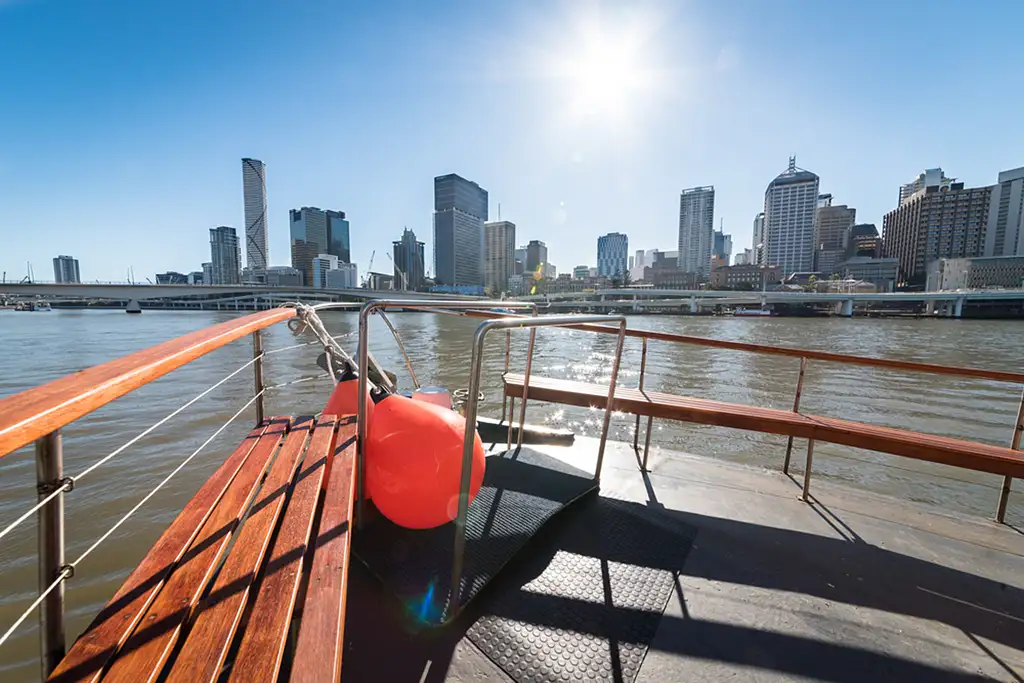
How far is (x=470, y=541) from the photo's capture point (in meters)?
2.26

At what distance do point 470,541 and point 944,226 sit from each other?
135 meters

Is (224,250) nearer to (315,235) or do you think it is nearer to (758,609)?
(315,235)

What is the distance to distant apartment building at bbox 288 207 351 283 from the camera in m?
140

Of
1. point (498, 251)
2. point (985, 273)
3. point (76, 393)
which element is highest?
point (498, 251)

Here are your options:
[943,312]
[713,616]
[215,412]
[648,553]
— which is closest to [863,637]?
[713,616]

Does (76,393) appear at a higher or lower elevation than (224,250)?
lower

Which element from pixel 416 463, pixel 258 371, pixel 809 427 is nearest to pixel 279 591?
pixel 416 463

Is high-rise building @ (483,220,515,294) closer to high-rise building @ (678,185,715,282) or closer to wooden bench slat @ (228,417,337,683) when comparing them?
high-rise building @ (678,185,715,282)

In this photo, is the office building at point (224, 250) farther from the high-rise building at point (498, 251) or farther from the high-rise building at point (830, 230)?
the high-rise building at point (830, 230)

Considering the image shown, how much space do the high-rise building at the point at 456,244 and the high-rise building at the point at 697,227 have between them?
270 ft

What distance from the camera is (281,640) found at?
4.07 ft

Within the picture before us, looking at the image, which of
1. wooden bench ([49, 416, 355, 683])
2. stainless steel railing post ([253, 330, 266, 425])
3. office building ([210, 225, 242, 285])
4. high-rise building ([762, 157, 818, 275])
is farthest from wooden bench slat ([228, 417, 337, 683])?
office building ([210, 225, 242, 285])

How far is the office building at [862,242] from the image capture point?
12156 cm

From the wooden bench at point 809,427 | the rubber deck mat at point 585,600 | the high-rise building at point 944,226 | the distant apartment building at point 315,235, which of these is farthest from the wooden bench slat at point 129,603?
the distant apartment building at point 315,235
